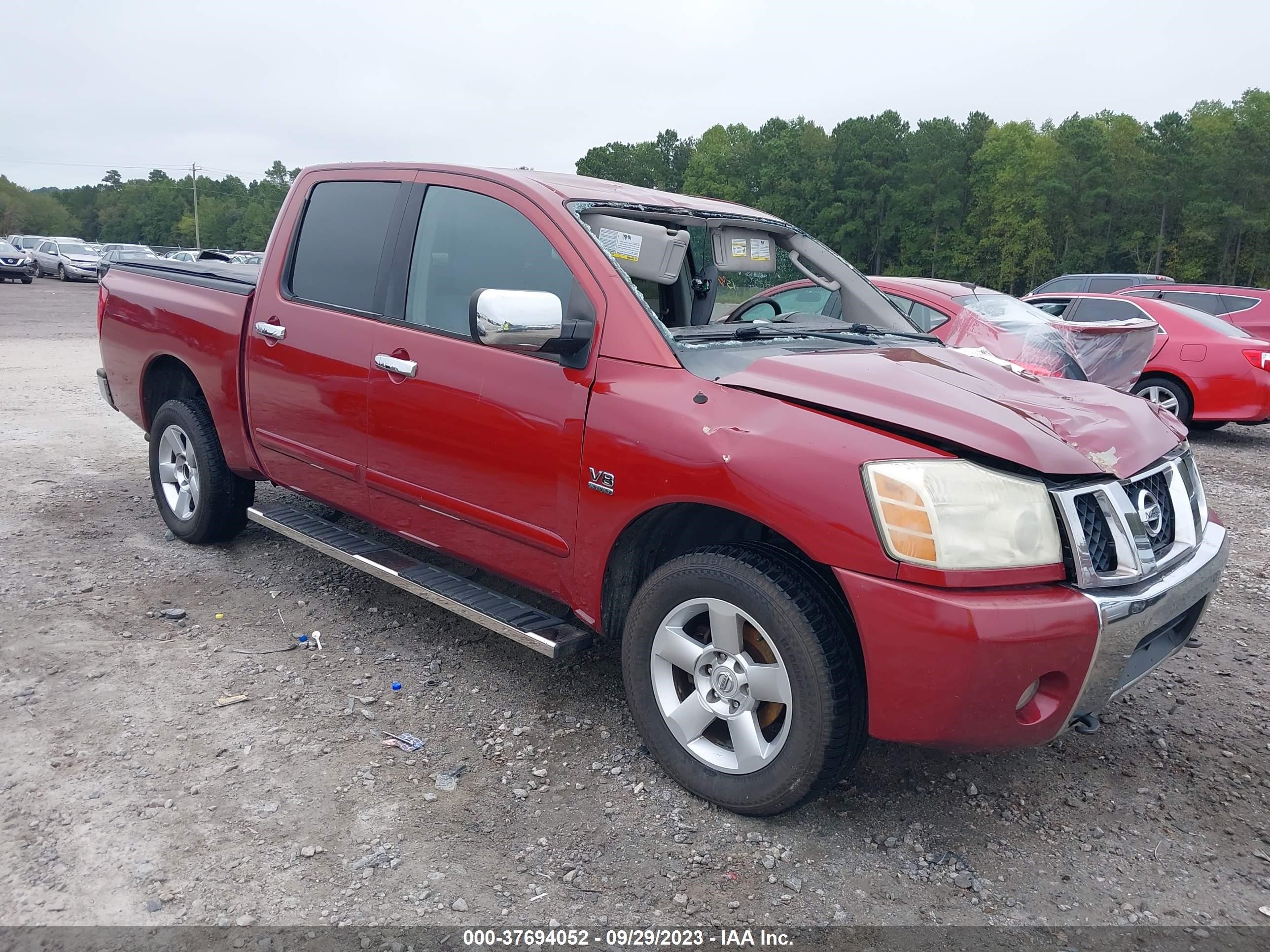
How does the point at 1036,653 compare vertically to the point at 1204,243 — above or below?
below

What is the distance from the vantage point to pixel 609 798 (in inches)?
114

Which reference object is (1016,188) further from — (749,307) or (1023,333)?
(749,307)

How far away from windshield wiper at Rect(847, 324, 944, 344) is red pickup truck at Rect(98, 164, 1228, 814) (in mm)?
26

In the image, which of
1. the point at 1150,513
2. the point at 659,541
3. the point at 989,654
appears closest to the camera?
the point at 989,654

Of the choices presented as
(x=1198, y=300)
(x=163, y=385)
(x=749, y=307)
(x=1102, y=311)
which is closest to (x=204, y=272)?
(x=163, y=385)

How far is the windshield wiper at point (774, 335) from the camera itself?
326cm

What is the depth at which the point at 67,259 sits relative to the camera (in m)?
36.7

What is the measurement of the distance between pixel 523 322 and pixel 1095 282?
13.7m

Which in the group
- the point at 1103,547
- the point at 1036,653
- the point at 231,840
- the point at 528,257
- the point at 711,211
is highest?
the point at 711,211

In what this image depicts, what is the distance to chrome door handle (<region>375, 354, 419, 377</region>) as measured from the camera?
3496mm

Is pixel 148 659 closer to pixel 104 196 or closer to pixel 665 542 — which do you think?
pixel 665 542

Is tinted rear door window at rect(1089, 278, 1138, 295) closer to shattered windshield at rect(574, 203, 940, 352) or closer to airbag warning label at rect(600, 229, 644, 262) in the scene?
shattered windshield at rect(574, 203, 940, 352)

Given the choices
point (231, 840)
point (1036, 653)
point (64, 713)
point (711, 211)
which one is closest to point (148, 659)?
point (64, 713)

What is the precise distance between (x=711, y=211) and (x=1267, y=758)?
291 cm
